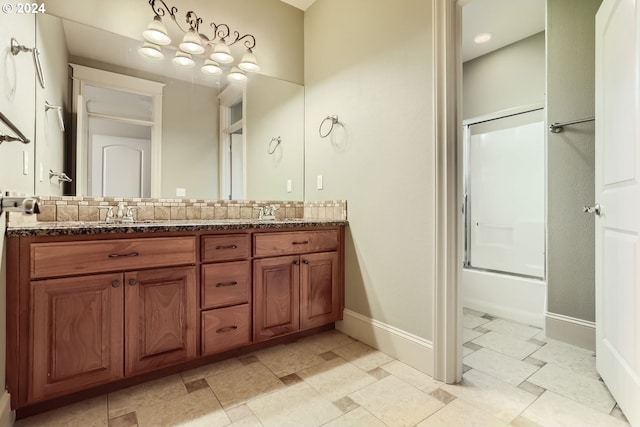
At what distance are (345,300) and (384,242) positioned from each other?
23.6 inches

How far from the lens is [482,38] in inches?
112

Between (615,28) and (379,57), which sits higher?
(379,57)

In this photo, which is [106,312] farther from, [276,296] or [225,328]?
[276,296]

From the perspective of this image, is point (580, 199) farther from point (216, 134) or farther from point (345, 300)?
point (216, 134)

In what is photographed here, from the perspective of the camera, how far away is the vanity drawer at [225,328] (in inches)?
64.5

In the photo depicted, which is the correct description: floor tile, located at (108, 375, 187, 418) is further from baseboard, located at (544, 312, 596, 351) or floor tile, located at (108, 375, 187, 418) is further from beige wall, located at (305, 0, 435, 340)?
baseboard, located at (544, 312, 596, 351)

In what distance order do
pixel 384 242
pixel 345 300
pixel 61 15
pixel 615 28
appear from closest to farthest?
pixel 615 28 → pixel 61 15 → pixel 384 242 → pixel 345 300

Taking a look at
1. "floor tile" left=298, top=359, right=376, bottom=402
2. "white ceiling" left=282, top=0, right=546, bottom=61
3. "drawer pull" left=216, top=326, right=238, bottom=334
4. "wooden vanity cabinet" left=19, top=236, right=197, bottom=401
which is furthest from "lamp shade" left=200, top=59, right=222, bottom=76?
"floor tile" left=298, top=359, right=376, bottom=402

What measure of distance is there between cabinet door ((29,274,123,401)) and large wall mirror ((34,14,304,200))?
66 centimetres

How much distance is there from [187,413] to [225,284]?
612 mm

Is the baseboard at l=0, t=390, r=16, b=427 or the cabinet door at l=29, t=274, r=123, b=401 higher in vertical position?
the cabinet door at l=29, t=274, r=123, b=401

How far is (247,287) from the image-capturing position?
1.78 meters

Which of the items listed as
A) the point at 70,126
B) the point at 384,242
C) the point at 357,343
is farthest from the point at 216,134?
the point at 357,343

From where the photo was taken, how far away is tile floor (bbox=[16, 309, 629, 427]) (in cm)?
128
